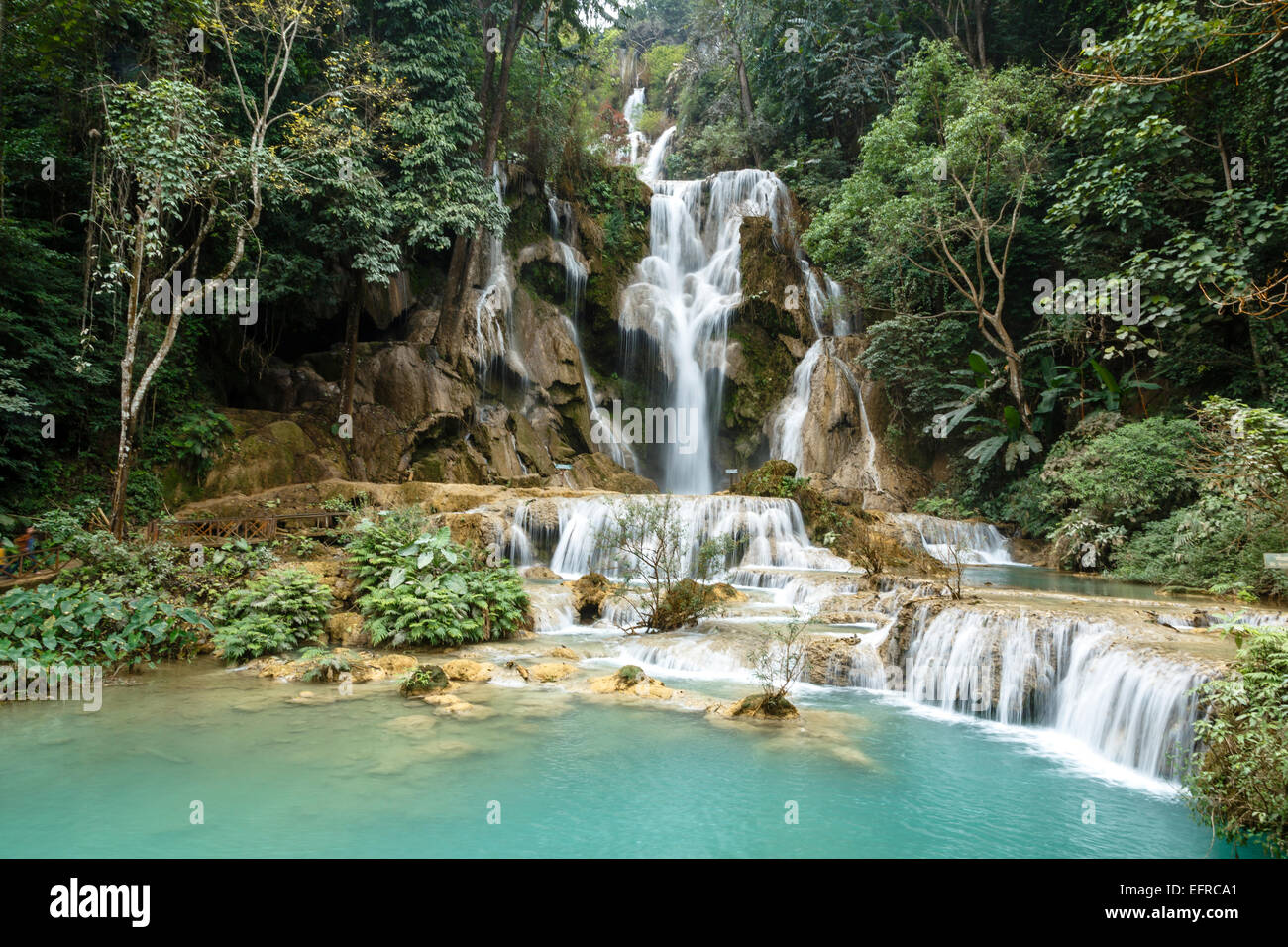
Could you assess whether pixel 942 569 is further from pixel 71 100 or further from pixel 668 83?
pixel 668 83

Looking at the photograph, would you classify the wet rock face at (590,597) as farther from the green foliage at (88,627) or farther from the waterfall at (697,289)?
the waterfall at (697,289)

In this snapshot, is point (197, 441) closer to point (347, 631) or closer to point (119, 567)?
point (119, 567)

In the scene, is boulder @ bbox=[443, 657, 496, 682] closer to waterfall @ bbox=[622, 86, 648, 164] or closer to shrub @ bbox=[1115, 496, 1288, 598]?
shrub @ bbox=[1115, 496, 1288, 598]

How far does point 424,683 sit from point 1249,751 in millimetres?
6680

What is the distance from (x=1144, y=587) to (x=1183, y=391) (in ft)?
18.5

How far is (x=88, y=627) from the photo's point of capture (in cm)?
792

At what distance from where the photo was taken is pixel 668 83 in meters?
38.1

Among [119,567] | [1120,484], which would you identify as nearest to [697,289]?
[1120,484]

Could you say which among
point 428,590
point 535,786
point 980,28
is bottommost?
point 535,786

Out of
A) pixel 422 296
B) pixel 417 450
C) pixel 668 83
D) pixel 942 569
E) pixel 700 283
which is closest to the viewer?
pixel 942 569

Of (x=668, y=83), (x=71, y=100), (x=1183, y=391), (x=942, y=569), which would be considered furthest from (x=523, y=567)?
(x=668, y=83)

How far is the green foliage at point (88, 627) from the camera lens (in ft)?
24.8
